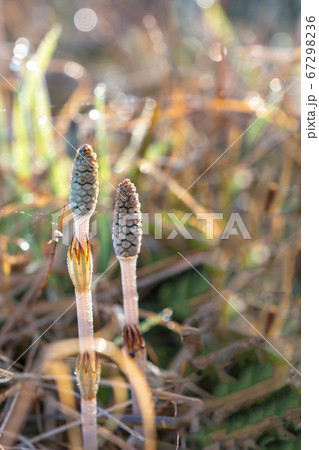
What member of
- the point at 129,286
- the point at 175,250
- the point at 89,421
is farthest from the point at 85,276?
the point at 175,250

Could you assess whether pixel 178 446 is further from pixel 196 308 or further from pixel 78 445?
pixel 196 308

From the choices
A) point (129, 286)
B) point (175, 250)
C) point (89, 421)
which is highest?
point (175, 250)

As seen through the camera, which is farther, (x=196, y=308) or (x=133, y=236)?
(x=196, y=308)

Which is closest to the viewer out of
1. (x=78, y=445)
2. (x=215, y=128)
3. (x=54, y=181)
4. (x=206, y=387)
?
(x=78, y=445)

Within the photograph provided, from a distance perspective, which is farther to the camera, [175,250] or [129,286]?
[175,250]

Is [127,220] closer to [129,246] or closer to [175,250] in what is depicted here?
[129,246]

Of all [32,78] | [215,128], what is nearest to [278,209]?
[215,128]

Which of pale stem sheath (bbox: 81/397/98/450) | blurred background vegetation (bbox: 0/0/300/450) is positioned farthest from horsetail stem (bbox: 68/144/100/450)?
blurred background vegetation (bbox: 0/0/300/450)
